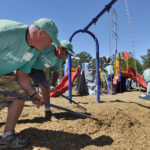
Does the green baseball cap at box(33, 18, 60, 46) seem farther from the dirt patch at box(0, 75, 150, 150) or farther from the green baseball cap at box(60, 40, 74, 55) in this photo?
the dirt patch at box(0, 75, 150, 150)

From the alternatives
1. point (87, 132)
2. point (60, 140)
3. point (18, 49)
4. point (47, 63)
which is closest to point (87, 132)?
point (87, 132)

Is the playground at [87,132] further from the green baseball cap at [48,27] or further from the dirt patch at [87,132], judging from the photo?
Result: the green baseball cap at [48,27]

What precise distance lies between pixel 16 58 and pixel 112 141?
1.52 m

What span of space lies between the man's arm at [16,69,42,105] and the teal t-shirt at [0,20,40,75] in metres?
0.06

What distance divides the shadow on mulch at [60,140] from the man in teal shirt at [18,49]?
185 millimetres

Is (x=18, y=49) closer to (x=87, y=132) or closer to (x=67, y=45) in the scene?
(x=67, y=45)

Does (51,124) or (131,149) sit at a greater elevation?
(51,124)

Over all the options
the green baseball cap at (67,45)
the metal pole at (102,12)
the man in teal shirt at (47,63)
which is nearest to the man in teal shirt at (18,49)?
the man in teal shirt at (47,63)

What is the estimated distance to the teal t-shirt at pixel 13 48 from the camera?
1.44m

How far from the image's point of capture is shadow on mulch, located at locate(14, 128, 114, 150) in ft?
5.50

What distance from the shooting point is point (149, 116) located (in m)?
2.97

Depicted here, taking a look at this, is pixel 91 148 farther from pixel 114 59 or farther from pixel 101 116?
pixel 114 59

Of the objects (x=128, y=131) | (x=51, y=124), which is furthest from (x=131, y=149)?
(x=51, y=124)

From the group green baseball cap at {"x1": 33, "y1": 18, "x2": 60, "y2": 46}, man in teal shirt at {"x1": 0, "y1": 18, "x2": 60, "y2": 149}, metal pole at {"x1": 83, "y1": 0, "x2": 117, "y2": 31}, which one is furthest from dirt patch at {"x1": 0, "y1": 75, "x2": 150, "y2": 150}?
metal pole at {"x1": 83, "y1": 0, "x2": 117, "y2": 31}
